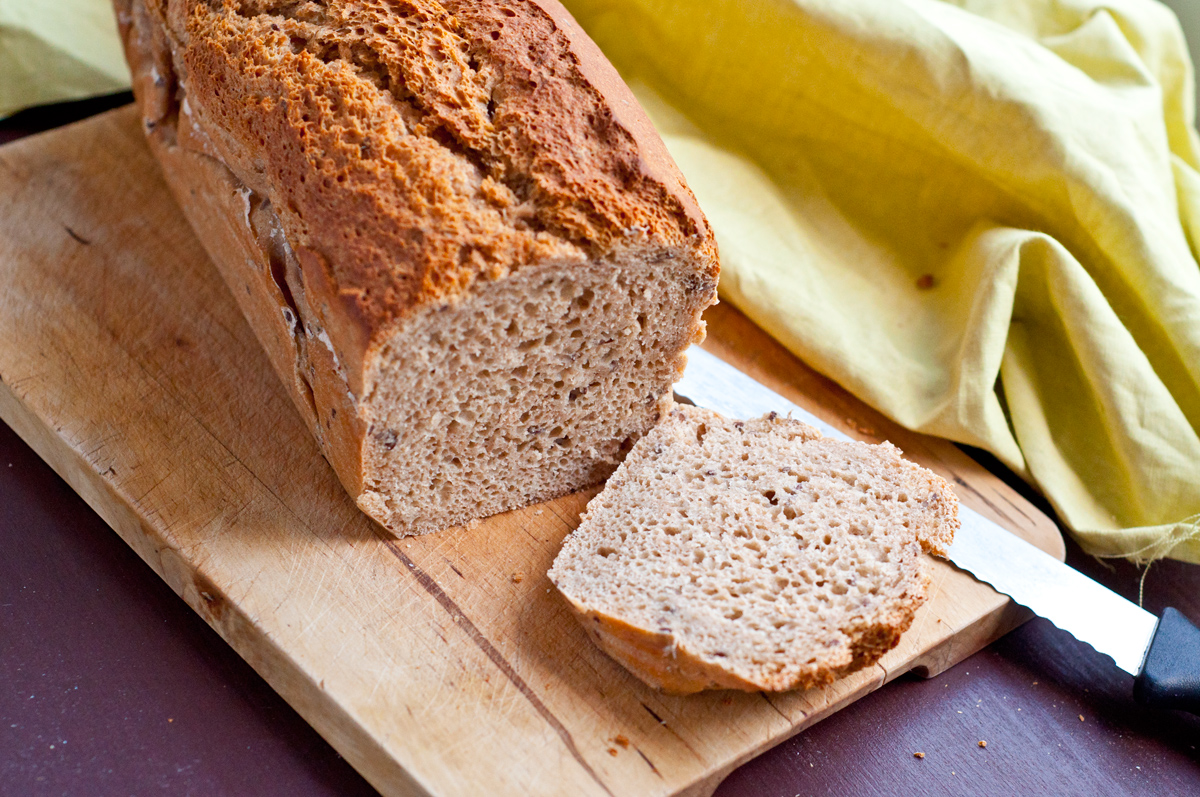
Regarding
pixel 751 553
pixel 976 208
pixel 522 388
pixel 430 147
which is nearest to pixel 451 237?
pixel 430 147

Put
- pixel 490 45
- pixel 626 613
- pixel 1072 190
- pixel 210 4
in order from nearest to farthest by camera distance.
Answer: pixel 626 613
pixel 490 45
pixel 210 4
pixel 1072 190

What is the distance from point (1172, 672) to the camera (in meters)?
2.26

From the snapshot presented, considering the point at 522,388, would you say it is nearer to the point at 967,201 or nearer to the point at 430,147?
the point at 430,147

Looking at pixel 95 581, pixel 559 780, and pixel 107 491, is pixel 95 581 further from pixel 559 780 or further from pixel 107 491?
pixel 559 780

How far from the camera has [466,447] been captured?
2414 millimetres

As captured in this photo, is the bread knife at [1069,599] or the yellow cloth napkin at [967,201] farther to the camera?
the yellow cloth napkin at [967,201]

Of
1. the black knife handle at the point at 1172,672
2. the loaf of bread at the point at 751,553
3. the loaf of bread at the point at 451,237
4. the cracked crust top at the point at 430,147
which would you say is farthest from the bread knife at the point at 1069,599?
the cracked crust top at the point at 430,147

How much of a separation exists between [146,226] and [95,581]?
4.16ft

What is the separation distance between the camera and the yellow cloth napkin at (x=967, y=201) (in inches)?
113

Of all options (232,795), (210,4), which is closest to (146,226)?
(210,4)

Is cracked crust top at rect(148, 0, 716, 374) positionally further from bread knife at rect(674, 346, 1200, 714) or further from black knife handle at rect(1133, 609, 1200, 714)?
black knife handle at rect(1133, 609, 1200, 714)

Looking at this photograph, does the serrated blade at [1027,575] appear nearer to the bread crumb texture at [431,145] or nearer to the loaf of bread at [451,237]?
the loaf of bread at [451,237]

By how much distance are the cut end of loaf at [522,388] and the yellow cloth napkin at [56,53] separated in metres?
2.30

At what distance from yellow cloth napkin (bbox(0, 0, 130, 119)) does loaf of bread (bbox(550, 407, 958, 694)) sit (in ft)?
8.41
